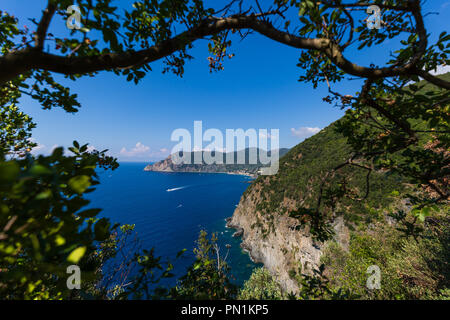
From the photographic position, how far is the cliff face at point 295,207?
41.7 metres

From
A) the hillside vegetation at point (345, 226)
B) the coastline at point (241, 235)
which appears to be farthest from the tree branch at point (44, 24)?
the coastline at point (241, 235)

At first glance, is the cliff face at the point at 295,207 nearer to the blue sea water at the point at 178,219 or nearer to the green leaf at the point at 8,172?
the blue sea water at the point at 178,219

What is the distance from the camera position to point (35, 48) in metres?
1.83

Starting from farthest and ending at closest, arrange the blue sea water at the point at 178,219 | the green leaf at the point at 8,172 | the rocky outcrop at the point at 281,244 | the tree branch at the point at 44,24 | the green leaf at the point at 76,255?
the blue sea water at the point at 178,219 → the rocky outcrop at the point at 281,244 → the tree branch at the point at 44,24 → the green leaf at the point at 76,255 → the green leaf at the point at 8,172

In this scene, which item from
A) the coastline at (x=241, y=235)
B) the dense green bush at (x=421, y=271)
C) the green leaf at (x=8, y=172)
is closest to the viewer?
the green leaf at (x=8, y=172)

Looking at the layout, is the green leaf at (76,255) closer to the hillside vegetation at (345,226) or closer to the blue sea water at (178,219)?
the hillside vegetation at (345,226)

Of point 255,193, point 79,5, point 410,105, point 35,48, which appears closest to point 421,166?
point 410,105

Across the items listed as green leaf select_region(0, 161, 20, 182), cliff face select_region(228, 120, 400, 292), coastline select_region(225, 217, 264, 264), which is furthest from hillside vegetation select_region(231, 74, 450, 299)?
green leaf select_region(0, 161, 20, 182)

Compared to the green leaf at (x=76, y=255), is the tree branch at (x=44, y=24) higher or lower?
higher

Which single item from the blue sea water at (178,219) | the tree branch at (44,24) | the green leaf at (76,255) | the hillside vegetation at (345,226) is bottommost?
the blue sea water at (178,219)

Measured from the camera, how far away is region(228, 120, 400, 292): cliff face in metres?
41.7

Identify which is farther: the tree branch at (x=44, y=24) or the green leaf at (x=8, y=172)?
the tree branch at (x=44, y=24)

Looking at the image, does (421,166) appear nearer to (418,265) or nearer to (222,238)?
(418,265)
